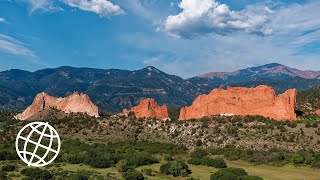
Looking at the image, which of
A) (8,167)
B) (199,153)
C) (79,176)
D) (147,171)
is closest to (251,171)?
(199,153)

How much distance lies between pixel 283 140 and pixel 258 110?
21405 mm

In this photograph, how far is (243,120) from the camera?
120938 millimetres

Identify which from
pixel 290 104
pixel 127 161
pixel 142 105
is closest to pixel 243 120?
pixel 290 104

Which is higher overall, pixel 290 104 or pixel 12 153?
pixel 290 104

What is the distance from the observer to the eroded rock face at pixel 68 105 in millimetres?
150750

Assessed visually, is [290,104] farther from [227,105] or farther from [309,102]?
[309,102]

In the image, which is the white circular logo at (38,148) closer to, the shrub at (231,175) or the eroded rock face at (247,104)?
the shrub at (231,175)

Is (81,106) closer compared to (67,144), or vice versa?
(67,144)

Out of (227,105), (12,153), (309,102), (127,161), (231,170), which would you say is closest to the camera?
(231,170)

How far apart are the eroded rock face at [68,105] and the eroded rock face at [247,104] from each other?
3451 centimetres

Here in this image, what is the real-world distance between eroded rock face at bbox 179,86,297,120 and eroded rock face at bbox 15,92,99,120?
34.5 m

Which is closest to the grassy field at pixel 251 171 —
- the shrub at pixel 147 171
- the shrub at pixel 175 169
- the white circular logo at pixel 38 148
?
the shrub at pixel 147 171

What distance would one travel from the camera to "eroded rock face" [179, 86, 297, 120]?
392ft

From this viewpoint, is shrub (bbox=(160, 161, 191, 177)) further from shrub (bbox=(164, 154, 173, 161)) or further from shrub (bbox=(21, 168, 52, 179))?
shrub (bbox=(21, 168, 52, 179))
